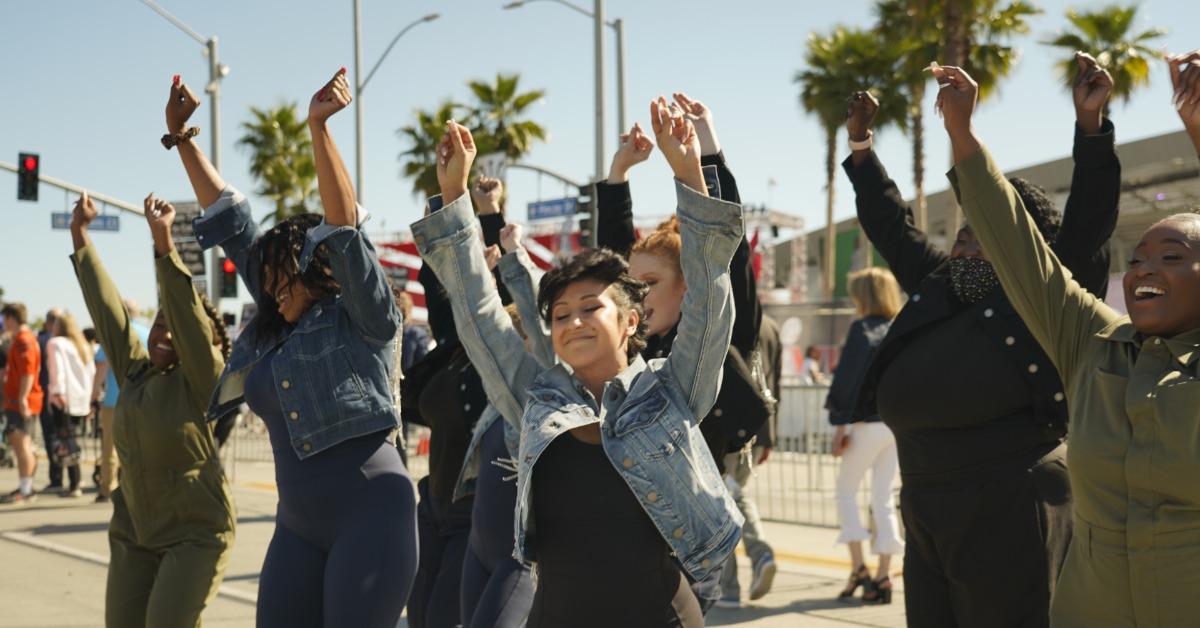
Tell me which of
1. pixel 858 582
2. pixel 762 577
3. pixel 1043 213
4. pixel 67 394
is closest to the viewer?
pixel 1043 213

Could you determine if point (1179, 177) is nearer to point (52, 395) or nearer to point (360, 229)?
point (52, 395)

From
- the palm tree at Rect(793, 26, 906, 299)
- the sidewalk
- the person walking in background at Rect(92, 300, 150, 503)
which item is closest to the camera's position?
the sidewalk

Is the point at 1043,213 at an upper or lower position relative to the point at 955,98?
lower

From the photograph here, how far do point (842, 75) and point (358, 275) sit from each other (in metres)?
33.3

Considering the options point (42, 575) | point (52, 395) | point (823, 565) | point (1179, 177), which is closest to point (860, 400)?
point (823, 565)

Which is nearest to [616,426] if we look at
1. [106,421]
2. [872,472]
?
[872,472]

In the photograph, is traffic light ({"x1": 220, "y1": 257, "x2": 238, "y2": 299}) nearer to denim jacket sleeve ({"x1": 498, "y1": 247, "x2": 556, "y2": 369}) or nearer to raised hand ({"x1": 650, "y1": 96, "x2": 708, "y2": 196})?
denim jacket sleeve ({"x1": 498, "y1": 247, "x2": 556, "y2": 369})

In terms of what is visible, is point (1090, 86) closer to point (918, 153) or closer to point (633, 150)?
point (633, 150)

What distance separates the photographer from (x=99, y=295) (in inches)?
204

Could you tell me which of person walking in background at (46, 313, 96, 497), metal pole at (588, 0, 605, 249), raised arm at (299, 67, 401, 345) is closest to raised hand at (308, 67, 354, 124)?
raised arm at (299, 67, 401, 345)

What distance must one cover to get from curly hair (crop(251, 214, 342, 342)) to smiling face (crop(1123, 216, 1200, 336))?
243 centimetres

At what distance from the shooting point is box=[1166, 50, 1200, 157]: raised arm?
10.0 ft

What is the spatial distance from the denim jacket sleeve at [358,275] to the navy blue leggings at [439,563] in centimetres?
119

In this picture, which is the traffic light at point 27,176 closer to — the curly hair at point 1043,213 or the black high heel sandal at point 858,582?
the black high heel sandal at point 858,582
